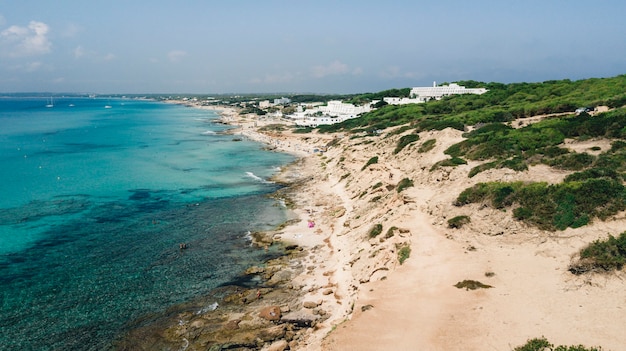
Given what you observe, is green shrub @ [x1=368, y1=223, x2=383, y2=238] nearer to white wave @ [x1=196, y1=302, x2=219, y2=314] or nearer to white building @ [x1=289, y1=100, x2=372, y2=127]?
white wave @ [x1=196, y1=302, x2=219, y2=314]

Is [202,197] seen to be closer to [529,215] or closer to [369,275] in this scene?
[369,275]

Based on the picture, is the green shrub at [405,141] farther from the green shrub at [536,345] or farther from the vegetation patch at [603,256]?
the green shrub at [536,345]

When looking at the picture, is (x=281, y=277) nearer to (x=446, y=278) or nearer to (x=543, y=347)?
(x=446, y=278)

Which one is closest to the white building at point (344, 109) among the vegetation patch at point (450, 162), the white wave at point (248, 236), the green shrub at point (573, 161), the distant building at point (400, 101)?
the distant building at point (400, 101)

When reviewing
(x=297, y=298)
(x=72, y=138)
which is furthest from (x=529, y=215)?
(x=72, y=138)

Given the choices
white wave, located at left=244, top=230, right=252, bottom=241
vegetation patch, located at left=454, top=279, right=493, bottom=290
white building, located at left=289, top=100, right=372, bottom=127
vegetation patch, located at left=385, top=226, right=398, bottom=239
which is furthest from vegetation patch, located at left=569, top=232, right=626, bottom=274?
white building, located at left=289, top=100, right=372, bottom=127
